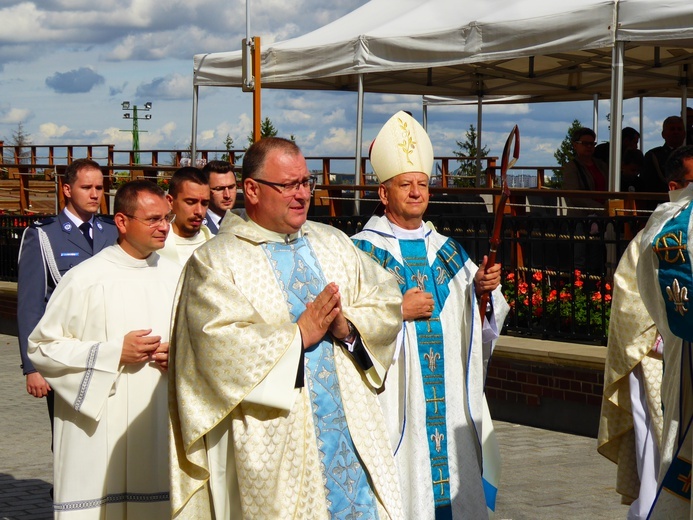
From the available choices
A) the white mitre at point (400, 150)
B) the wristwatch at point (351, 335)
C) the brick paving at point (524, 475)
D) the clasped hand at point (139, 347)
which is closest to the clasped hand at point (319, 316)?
the wristwatch at point (351, 335)

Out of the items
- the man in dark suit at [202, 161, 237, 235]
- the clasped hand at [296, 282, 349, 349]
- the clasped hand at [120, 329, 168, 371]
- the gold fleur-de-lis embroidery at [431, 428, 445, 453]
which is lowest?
the gold fleur-de-lis embroidery at [431, 428, 445, 453]

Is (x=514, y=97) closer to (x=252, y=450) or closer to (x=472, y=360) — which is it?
(x=472, y=360)

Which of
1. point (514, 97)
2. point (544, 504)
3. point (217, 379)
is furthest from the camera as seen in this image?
point (514, 97)

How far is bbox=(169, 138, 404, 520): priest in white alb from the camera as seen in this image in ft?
14.7

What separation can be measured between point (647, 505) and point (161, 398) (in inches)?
98.5

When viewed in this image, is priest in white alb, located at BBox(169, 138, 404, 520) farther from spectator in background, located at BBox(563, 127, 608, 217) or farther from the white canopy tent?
spectator in background, located at BBox(563, 127, 608, 217)

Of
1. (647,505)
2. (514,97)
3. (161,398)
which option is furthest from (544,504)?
(514,97)

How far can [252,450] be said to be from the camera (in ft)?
14.7

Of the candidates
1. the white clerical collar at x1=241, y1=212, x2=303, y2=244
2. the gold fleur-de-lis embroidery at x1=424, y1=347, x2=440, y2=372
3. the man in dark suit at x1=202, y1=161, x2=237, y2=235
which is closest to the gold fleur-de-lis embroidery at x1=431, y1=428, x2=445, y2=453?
the gold fleur-de-lis embroidery at x1=424, y1=347, x2=440, y2=372

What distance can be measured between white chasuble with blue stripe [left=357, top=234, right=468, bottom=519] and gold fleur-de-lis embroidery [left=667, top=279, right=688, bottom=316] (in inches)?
95.1

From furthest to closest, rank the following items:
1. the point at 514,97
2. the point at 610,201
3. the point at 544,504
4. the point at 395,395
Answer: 1. the point at 514,97
2. the point at 610,201
3. the point at 544,504
4. the point at 395,395

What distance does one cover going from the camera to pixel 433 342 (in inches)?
240

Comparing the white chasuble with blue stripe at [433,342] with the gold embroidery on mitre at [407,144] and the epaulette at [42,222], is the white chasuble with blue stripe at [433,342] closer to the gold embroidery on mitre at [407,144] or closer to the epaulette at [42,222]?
the gold embroidery on mitre at [407,144]

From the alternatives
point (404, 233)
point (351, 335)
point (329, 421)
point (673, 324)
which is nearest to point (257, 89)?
point (404, 233)
